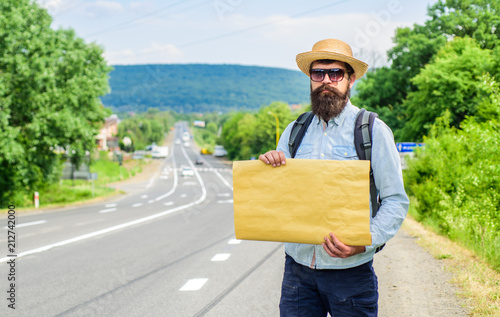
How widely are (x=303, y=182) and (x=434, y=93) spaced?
3633 cm

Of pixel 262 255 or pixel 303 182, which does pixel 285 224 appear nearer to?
pixel 303 182

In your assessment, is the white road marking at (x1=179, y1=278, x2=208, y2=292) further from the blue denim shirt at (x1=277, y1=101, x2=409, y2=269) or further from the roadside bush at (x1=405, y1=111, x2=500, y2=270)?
the blue denim shirt at (x1=277, y1=101, x2=409, y2=269)

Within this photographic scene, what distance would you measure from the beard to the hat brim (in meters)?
0.17

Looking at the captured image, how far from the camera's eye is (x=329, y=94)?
9.96 ft

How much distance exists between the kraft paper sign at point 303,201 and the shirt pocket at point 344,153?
0.23 meters

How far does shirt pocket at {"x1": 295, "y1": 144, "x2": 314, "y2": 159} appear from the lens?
3117 mm

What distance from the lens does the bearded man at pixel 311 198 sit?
283 centimetres

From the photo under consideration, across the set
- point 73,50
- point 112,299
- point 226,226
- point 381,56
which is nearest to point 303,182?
point 112,299

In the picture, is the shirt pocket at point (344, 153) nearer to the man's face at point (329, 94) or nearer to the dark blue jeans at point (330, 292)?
the man's face at point (329, 94)

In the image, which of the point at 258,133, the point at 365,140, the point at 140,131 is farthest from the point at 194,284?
the point at 140,131

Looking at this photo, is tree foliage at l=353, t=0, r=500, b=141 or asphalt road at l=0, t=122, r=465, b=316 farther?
tree foliage at l=353, t=0, r=500, b=141

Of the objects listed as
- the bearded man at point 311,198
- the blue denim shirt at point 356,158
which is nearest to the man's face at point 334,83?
the bearded man at point 311,198

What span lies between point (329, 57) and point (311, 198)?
83 cm

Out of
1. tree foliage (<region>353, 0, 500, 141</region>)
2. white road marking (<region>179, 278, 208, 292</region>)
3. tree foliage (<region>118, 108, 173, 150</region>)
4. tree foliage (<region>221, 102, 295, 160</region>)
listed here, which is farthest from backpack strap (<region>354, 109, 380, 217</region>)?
tree foliage (<region>118, 108, 173, 150</region>)
